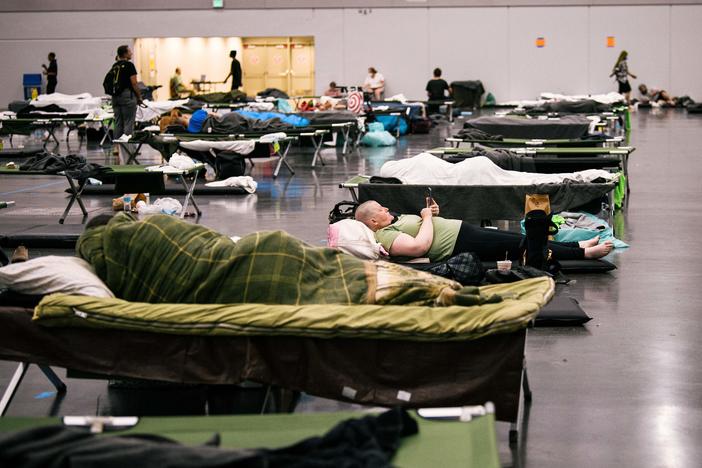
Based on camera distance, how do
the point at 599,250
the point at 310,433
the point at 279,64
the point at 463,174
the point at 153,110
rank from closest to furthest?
the point at 310,433, the point at 599,250, the point at 463,174, the point at 153,110, the point at 279,64

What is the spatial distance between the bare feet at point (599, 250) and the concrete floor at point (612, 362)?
0.19m

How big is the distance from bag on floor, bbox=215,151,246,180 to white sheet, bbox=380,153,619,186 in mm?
4152

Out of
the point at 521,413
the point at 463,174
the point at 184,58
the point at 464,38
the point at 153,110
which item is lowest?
the point at 521,413

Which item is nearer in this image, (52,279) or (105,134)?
(52,279)

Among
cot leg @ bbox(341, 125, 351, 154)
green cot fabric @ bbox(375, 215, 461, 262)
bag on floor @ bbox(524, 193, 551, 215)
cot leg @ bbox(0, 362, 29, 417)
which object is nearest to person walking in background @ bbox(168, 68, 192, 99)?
cot leg @ bbox(341, 125, 351, 154)

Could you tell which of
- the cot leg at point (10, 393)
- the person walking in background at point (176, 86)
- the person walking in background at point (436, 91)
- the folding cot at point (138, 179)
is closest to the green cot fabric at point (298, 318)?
the cot leg at point (10, 393)

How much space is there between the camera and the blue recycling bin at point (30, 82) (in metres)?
28.1

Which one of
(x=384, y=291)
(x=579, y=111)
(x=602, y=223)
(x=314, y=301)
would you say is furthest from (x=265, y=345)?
(x=579, y=111)

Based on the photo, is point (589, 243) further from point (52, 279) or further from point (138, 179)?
point (138, 179)

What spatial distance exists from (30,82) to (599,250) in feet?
80.7

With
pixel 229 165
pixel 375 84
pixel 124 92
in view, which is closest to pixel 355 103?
pixel 124 92

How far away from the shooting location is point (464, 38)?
89.0 feet

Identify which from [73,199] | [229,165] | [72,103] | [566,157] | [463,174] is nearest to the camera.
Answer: [463,174]

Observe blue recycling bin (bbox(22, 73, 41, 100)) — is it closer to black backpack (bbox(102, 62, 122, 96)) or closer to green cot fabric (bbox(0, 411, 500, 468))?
black backpack (bbox(102, 62, 122, 96))
